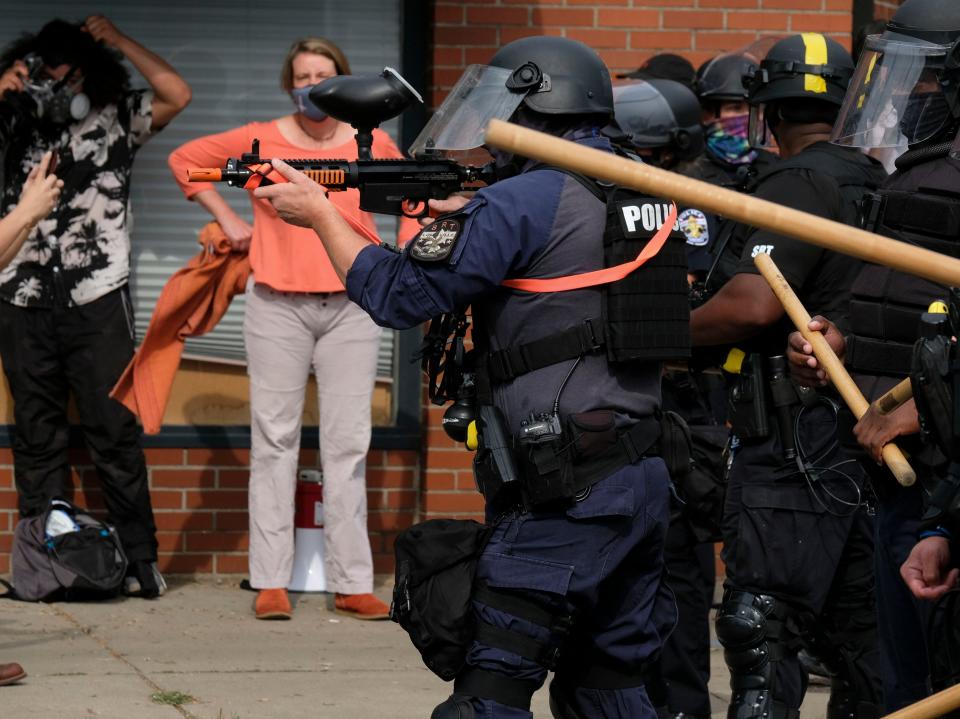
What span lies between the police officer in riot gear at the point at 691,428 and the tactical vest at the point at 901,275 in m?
0.97

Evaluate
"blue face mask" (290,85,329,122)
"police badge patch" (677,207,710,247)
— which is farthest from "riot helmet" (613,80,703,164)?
"blue face mask" (290,85,329,122)

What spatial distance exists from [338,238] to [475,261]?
399mm

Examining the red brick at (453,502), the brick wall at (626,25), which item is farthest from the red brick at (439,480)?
the brick wall at (626,25)

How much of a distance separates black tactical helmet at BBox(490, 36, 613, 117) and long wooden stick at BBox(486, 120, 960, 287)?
1.49 m

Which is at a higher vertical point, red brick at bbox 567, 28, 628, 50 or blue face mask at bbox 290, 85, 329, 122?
red brick at bbox 567, 28, 628, 50

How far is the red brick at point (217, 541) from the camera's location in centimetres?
738

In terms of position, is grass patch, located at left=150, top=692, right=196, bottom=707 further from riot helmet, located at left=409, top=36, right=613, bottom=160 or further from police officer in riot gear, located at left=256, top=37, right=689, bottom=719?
riot helmet, located at left=409, top=36, right=613, bottom=160

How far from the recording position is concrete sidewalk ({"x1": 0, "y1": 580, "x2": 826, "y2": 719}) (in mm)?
5340

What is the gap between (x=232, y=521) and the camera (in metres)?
7.40

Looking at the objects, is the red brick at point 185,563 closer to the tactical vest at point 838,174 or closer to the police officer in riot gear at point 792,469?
the police officer in riot gear at point 792,469

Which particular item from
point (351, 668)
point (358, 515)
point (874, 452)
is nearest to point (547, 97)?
point (874, 452)

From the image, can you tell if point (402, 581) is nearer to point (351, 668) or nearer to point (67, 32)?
point (351, 668)

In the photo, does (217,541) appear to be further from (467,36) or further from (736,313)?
(736,313)

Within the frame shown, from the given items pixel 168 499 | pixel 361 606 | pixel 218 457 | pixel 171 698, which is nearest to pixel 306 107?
pixel 218 457
